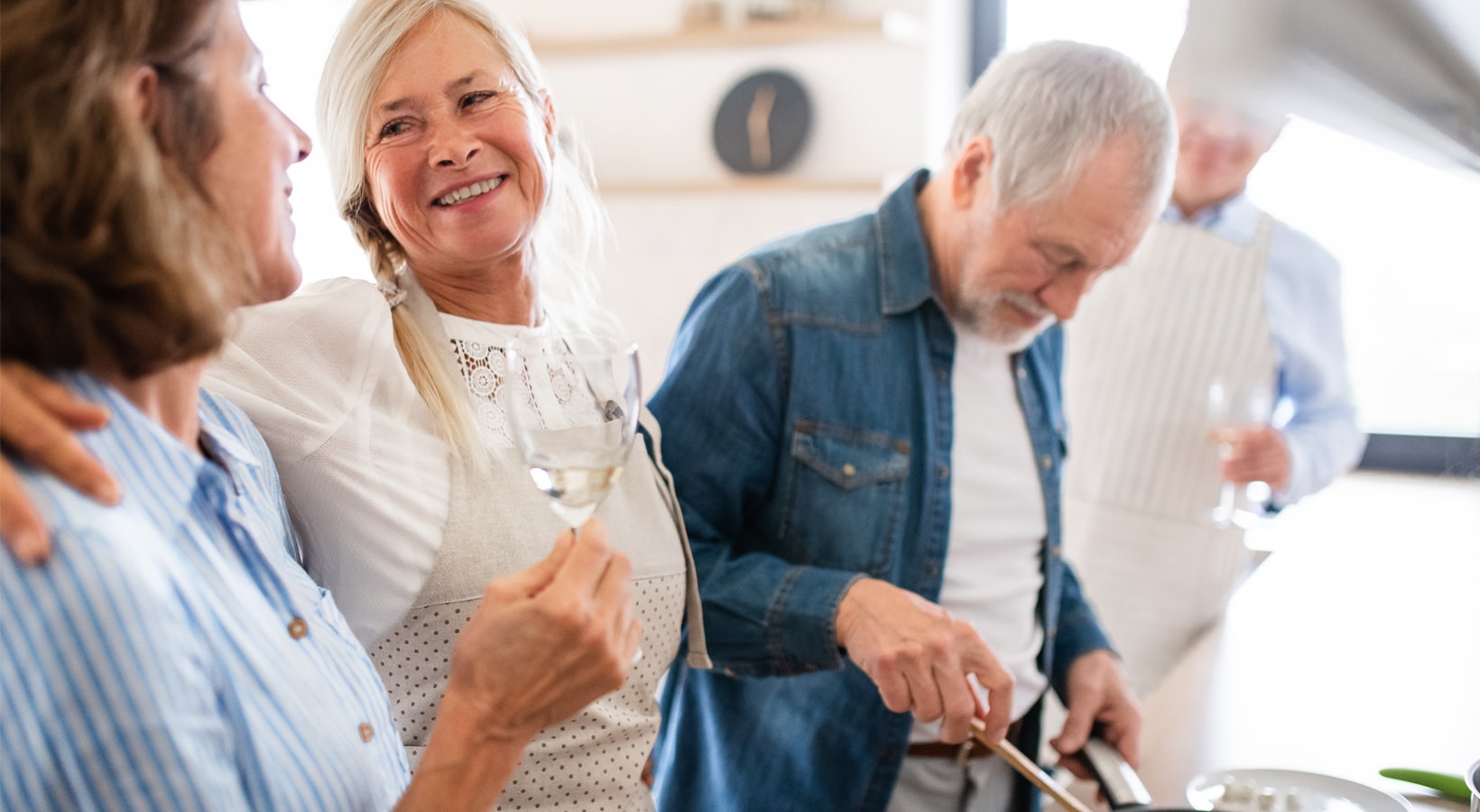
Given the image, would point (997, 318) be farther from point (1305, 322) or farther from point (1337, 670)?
point (1305, 322)

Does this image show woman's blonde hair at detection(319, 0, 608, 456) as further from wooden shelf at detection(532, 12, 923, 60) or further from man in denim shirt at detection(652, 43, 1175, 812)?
wooden shelf at detection(532, 12, 923, 60)

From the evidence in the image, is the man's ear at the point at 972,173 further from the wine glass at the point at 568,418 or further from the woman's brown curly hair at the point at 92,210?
the woman's brown curly hair at the point at 92,210

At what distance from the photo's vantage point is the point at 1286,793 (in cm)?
109

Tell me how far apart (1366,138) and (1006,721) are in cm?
63

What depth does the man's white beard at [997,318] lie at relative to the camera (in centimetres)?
149

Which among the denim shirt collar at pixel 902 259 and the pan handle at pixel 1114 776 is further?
the denim shirt collar at pixel 902 259

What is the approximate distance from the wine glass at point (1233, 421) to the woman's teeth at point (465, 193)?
4.52 feet

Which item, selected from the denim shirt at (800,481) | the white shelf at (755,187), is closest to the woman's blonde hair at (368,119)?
the denim shirt at (800,481)

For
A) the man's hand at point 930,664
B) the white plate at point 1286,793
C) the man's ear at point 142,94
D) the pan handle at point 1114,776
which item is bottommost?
the pan handle at point 1114,776

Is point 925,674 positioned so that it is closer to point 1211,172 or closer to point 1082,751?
point 1082,751

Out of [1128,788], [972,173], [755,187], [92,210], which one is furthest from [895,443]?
[755,187]

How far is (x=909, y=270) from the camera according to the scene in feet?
4.95

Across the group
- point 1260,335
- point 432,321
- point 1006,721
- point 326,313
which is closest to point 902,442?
point 1006,721

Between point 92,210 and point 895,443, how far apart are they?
3.25ft
